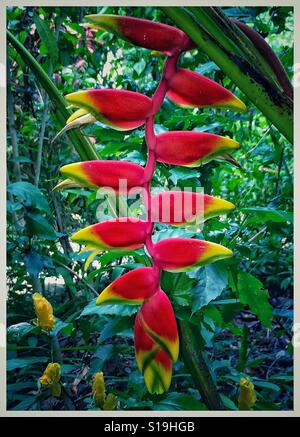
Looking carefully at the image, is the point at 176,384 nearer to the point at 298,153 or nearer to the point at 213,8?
the point at 298,153

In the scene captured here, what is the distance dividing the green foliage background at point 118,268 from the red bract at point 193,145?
0.46 ft

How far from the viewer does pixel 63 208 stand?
0.98 m

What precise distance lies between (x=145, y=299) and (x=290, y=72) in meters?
0.51

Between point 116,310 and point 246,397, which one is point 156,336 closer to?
point 116,310

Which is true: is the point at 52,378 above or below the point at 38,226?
below

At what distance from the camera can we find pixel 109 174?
0.51 m

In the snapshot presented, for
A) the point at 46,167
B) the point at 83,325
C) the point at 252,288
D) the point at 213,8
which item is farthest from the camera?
the point at 46,167

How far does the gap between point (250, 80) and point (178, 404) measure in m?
0.42

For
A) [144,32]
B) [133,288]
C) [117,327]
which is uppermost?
[144,32]

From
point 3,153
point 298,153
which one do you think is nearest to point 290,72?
point 298,153

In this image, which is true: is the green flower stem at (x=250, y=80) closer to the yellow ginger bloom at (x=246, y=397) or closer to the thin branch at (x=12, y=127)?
the yellow ginger bloom at (x=246, y=397)

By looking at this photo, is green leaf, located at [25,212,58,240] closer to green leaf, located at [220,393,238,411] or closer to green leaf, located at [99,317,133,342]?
green leaf, located at [99,317,133,342]

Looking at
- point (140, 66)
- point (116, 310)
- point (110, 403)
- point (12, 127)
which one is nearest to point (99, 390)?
point (110, 403)

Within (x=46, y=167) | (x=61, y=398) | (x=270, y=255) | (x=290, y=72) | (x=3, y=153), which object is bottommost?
(x=61, y=398)
